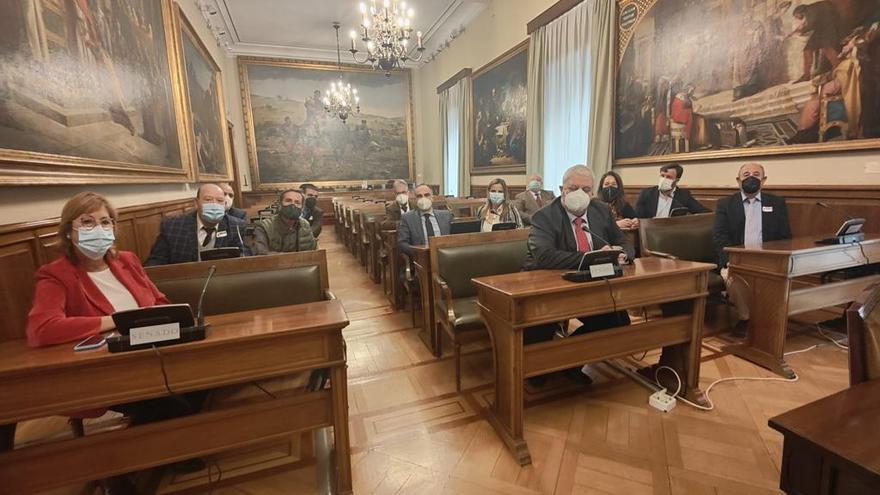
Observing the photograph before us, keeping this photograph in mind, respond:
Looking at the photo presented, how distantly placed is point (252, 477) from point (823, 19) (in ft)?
16.7

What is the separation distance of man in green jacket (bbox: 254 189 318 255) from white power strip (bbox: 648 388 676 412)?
272 cm

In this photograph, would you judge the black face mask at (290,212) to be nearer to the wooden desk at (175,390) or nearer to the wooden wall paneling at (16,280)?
the wooden wall paneling at (16,280)

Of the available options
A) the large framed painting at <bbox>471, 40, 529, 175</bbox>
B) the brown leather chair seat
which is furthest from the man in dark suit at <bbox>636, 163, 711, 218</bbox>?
the large framed painting at <bbox>471, 40, 529, 175</bbox>

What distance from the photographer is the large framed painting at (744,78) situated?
298 cm

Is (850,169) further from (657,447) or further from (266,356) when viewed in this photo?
(266,356)

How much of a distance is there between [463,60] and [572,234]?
7.71m

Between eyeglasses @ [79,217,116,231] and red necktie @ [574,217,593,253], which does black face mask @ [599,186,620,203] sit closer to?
red necktie @ [574,217,593,253]

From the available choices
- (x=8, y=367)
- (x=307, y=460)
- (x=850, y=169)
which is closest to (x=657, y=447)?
(x=307, y=460)

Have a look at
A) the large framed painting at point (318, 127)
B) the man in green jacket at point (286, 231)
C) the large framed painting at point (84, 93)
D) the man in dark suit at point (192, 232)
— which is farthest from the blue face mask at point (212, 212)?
the large framed painting at point (318, 127)

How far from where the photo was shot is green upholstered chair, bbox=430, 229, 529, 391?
8.54ft

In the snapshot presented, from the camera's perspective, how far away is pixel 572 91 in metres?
5.72

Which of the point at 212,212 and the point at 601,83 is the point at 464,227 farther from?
the point at 601,83

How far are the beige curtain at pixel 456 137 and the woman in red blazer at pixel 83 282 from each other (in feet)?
25.0

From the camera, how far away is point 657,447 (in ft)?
6.23
